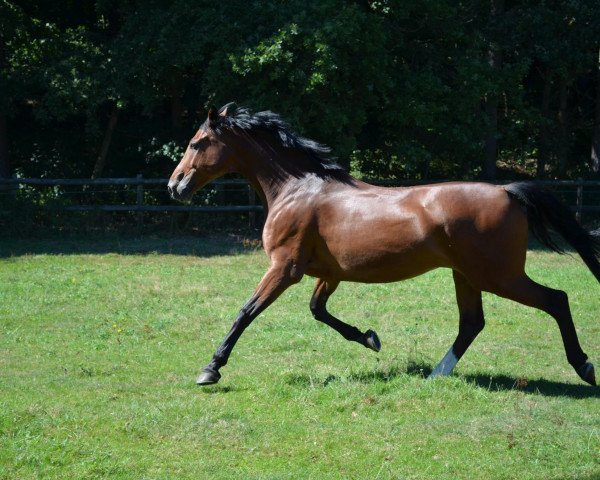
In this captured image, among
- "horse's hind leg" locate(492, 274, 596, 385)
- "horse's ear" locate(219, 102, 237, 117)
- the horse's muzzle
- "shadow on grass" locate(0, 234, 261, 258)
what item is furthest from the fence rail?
"horse's hind leg" locate(492, 274, 596, 385)

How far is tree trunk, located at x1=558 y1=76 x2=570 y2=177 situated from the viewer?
1010 inches

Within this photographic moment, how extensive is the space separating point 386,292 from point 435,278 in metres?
1.75

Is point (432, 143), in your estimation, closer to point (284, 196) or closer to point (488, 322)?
point (488, 322)

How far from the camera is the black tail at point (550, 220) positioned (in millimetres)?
7863

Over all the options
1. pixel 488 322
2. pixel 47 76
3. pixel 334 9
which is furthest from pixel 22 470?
pixel 47 76

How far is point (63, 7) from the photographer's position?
76.8 ft

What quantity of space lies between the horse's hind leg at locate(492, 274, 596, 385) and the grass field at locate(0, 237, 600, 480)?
238 millimetres

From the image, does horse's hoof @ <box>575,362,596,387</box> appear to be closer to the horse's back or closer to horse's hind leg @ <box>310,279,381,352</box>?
the horse's back

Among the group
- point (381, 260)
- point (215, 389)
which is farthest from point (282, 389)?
point (381, 260)

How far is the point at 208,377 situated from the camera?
26.3 feet

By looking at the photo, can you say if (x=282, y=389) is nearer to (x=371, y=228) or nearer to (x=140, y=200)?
(x=371, y=228)

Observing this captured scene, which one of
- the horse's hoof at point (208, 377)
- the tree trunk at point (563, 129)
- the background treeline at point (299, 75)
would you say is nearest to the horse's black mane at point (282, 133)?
the horse's hoof at point (208, 377)

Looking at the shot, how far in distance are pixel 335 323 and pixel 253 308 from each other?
106 centimetres

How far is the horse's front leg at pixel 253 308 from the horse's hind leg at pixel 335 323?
1.99 feet
